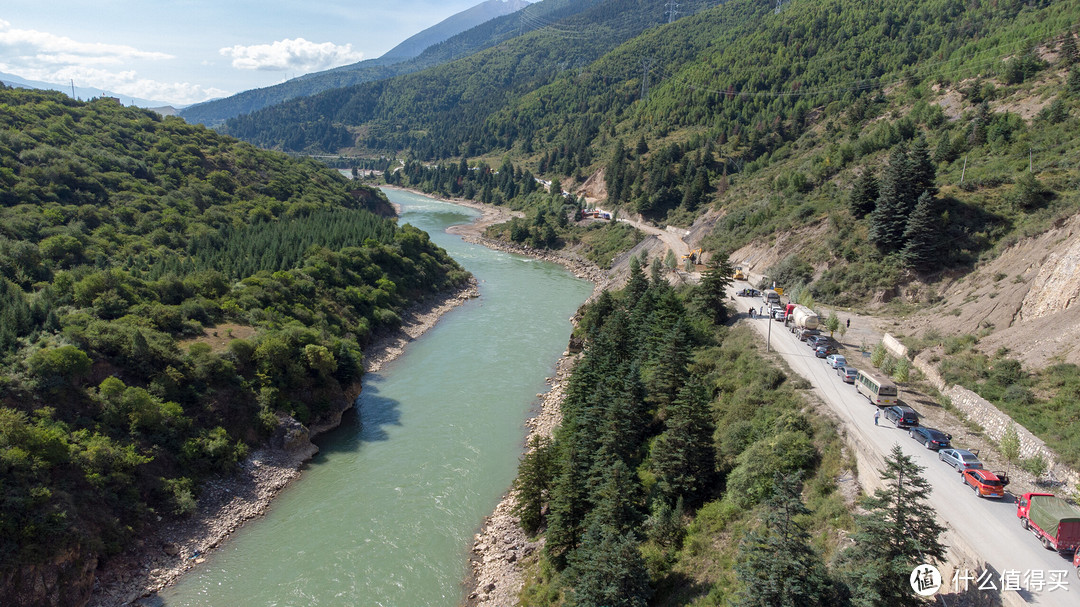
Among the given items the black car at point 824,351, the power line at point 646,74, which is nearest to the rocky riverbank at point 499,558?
the black car at point 824,351

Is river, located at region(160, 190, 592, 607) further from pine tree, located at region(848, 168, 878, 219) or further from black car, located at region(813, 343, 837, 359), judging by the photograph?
pine tree, located at region(848, 168, 878, 219)

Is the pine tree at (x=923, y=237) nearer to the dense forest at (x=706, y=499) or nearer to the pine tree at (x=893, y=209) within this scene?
the pine tree at (x=893, y=209)

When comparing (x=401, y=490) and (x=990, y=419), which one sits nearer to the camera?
(x=990, y=419)

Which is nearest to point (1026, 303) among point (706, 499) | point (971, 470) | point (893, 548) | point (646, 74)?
point (971, 470)

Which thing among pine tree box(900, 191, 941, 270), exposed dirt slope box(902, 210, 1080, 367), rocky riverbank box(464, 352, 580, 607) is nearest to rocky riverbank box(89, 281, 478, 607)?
rocky riverbank box(464, 352, 580, 607)

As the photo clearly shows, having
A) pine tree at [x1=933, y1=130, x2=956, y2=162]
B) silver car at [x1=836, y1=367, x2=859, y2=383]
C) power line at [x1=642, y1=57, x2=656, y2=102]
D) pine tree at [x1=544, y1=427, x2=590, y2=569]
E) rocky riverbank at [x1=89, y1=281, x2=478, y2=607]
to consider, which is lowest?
rocky riverbank at [x1=89, y1=281, x2=478, y2=607]
